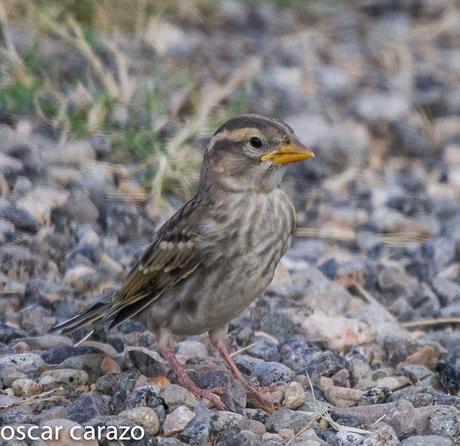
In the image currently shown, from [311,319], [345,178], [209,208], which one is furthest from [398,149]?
[209,208]

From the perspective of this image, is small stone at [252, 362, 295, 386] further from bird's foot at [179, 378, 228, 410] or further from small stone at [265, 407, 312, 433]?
small stone at [265, 407, 312, 433]

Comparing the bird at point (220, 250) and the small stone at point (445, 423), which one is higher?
the bird at point (220, 250)

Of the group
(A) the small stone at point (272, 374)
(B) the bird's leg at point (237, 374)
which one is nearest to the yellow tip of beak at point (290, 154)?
(B) the bird's leg at point (237, 374)

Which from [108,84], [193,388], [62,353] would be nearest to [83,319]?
[62,353]

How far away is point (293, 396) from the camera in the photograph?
547 cm

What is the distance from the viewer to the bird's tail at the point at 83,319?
5.87 metres

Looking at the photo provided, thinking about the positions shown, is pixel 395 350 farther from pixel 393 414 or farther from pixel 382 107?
pixel 382 107

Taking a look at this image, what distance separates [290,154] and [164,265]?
751 millimetres

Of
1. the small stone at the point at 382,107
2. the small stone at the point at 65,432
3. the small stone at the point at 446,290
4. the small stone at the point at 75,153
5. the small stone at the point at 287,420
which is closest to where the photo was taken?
the small stone at the point at 65,432

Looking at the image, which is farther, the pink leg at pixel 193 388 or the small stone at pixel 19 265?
the small stone at pixel 19 265

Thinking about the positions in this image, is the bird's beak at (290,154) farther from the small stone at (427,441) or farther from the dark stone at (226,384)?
the small stone at (427,441)

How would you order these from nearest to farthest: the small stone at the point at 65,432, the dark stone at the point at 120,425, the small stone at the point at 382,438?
the small stone at the point at 65,432, the dark stone at the point at 120,425, the small stone at the point at 382,438

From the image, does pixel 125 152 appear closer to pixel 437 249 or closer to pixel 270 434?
pixel 437 249

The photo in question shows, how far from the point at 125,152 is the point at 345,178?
173cm
